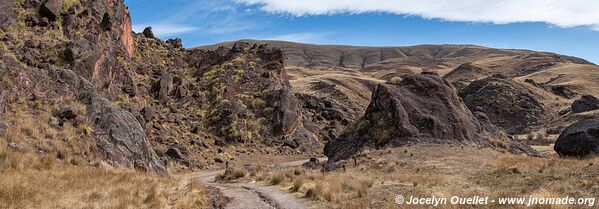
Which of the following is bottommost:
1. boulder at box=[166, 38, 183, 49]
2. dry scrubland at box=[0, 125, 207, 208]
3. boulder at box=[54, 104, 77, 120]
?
dry scrubland at box=[0, 125, 207, 208]

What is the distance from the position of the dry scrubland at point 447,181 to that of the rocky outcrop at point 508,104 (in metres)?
54.9

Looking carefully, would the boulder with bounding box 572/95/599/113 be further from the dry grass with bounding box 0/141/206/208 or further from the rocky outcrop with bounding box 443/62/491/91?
the rocky outcrop with bounding box 443/62/491/91

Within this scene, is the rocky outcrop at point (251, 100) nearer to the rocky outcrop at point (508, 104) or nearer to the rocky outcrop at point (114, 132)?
the rocky outcrop at point (114, 132)

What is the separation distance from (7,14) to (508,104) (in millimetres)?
77635

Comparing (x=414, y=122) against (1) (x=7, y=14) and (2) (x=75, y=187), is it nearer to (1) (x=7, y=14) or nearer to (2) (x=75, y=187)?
(2) (x=75, y=187)

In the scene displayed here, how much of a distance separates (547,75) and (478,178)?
14732 centimetres

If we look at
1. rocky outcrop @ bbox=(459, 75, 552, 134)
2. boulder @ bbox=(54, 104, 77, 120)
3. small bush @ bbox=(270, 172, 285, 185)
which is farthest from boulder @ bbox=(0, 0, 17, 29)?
rocky outcrop @ bbox=(459, 75, 552, 134)

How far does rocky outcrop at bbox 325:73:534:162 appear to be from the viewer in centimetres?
3600

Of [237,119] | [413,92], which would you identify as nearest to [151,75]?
[237,119]

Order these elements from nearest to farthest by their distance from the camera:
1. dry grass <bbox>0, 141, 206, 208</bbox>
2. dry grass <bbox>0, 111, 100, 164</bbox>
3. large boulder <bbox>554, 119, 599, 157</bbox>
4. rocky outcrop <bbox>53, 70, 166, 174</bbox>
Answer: dry grass <bbox>0, 141, 206, 208</bbox>, dry grass <bbox>0, 111, 100, 164</bbox>, rocky outcrop <bbox>53, 70, 166, 174</bbox>, large boulder <bbox>554, 119, 599, 157</bbox>

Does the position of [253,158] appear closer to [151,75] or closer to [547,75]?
[151,75]

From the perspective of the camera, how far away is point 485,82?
94375mm

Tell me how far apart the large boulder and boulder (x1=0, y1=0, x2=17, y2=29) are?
43.3m

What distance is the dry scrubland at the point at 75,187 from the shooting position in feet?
41.2
